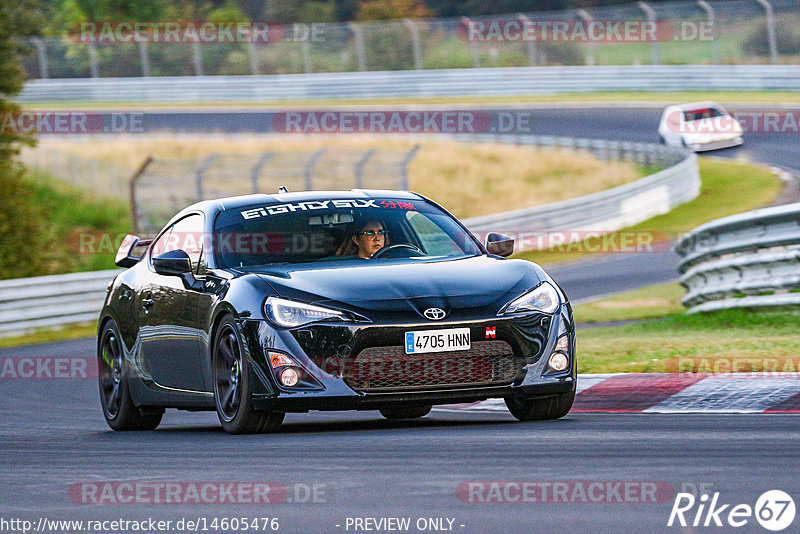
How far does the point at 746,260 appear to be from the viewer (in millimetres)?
14234

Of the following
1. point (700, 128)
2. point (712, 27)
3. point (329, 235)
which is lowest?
point (700, 128)

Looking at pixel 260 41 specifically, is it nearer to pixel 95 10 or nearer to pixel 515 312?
pixel 95 10

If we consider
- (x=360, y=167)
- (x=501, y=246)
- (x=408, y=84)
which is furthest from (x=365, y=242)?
(x=408, y=84)

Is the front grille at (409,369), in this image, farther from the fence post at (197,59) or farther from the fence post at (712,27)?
the fence post at (197,59)

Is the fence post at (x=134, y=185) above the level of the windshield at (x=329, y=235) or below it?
below

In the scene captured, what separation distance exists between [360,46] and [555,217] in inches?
829

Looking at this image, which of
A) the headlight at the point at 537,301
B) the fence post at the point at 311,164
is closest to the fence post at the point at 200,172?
the fence post at the point at 311,164

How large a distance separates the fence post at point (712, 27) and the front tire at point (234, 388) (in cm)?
3526

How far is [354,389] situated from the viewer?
7.83 meters

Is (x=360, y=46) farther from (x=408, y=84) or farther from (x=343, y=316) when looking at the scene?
(x=343, y=316)

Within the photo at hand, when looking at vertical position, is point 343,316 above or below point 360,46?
above

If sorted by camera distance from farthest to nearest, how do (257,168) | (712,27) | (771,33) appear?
(712,27)
(771,33)
(257,168)

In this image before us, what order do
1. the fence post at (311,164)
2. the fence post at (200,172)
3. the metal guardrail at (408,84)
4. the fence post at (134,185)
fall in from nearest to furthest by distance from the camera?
the fence post at (134,185), the fence post at (200,172), the fence post at (311,164), the metal guardrail at (408,84)

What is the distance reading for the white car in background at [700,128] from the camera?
1423 inches
